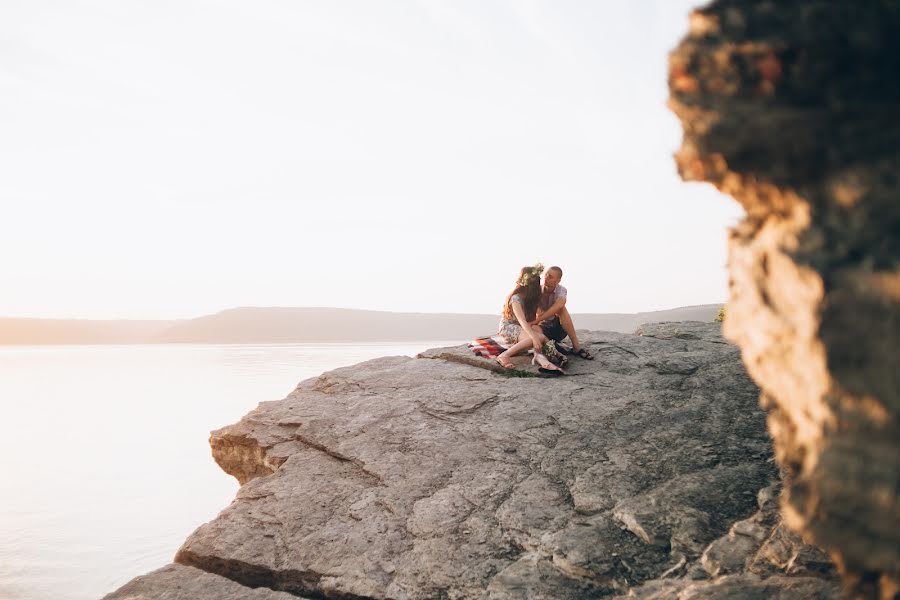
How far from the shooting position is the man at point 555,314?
802 centimetres

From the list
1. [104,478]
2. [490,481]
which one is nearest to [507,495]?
[490,481]

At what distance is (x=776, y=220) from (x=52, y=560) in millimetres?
10362

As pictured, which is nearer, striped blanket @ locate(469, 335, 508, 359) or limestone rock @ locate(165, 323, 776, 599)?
limestone rock @ locate(165, 323, 776, 599)

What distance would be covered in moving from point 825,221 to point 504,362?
18.7ft

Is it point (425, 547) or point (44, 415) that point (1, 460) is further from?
point (425, 547)

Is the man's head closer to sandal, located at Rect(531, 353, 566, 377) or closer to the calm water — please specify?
sandal, located at Rect(531, 353, 566, 377)

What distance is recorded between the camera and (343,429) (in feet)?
20.9

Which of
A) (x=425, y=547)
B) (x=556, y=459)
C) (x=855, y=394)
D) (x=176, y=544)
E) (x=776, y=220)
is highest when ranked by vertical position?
(x=776, y=220)

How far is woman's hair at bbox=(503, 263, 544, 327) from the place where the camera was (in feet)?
26.8

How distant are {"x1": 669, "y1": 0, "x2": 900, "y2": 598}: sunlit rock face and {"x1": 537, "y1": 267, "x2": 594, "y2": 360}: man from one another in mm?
5669

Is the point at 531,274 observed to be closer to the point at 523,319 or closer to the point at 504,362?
the point at 523,319

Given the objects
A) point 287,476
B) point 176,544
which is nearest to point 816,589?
point 287,476

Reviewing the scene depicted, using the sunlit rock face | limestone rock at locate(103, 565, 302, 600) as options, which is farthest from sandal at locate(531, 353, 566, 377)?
the sunlit rock face

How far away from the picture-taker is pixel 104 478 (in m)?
13.0
